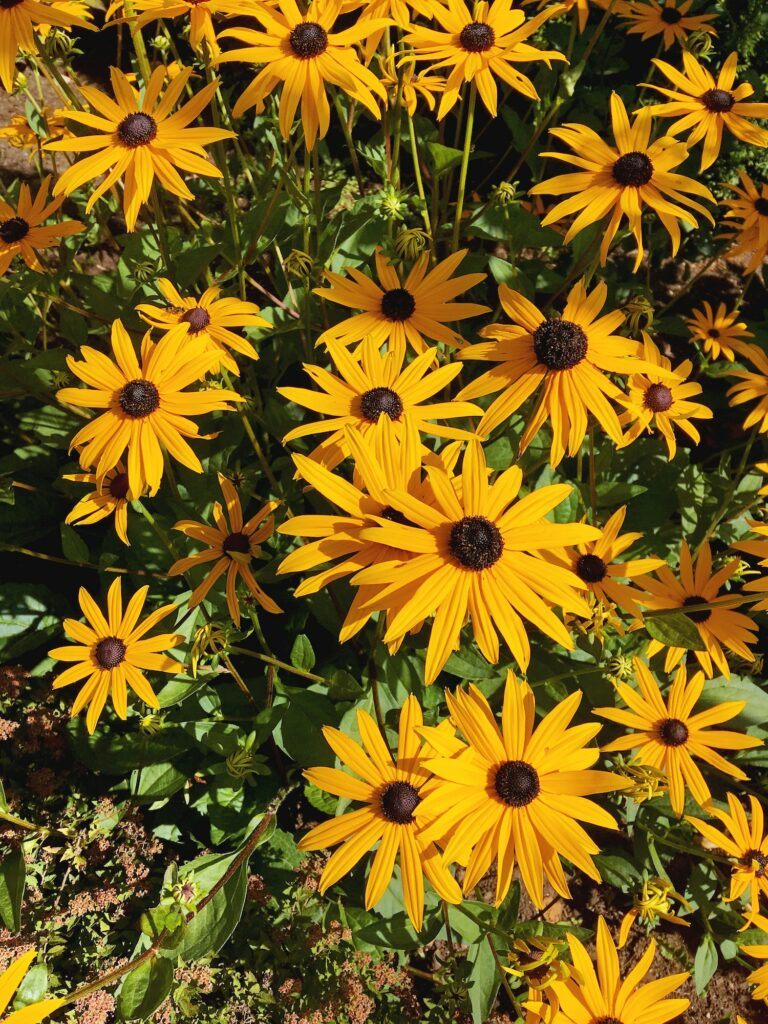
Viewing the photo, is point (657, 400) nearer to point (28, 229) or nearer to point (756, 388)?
point (756, 388)

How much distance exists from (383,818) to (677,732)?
3.01ft

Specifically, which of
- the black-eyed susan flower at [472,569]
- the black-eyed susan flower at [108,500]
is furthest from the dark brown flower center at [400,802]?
the black-eyed susan flower at [108,500]

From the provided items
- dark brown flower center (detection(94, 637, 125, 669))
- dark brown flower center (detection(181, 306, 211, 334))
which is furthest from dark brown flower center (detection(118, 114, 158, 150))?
dark brown flower center (detection(94, 637, 125, 669))

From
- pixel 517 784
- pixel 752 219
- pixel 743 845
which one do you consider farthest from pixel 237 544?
pixel 752 219

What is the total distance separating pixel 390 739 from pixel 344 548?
79cm

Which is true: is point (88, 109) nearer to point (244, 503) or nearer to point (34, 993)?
point (244, 503)

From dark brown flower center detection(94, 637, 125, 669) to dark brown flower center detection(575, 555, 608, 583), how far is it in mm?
1358

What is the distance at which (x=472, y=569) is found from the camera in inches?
57.6

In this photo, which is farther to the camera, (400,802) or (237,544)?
(237,544)

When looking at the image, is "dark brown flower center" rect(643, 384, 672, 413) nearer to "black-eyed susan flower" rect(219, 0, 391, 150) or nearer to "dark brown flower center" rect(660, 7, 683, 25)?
"black-eyed susan flower" rect(219, 0, 391, 150)

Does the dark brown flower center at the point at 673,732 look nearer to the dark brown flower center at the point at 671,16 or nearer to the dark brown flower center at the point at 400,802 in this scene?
the dark brown flower center at the point at 400,802

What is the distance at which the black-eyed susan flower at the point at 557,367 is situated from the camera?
175 centimetres

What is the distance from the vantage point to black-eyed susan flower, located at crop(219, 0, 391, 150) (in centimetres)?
177

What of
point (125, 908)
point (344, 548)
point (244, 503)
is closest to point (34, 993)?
point (125, 908)
